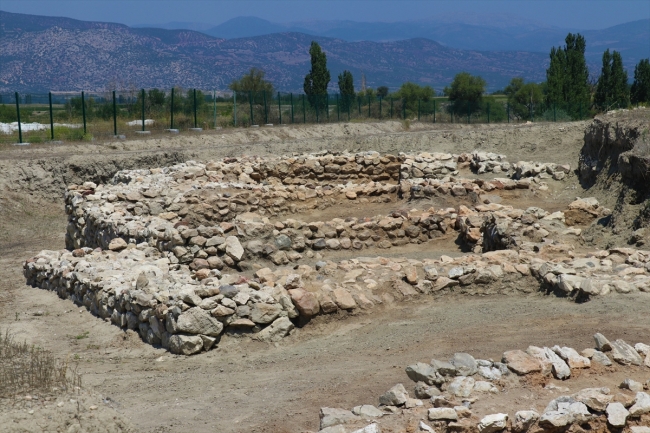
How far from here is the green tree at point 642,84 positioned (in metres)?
45.8

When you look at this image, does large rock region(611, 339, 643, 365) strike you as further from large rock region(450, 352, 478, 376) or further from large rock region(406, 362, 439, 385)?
large rock region(406, 362, 439, 385)

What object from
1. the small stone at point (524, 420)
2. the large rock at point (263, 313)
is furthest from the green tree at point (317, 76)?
the small stone at point (524, 420)

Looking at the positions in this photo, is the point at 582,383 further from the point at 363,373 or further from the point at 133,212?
the point at 133,212

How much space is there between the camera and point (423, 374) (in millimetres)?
6691

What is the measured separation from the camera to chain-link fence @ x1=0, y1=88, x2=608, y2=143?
29359 millimetres

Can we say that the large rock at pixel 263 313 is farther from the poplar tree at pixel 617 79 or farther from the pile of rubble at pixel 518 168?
the poplar tree at pixel 617 79

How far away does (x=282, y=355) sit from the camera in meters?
8.98

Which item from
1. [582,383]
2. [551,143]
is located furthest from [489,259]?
[551,143]

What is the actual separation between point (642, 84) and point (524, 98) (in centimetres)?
996

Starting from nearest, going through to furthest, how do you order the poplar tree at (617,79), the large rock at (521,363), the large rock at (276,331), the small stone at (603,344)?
the large rock at (521,363)
the small stone at (603,344)
the large rock at (276,331)
the poplar tree at (617,79)

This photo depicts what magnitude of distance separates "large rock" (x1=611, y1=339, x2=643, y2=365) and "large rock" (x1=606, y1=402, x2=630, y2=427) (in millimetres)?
1146

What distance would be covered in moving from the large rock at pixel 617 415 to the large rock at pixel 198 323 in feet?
15.9

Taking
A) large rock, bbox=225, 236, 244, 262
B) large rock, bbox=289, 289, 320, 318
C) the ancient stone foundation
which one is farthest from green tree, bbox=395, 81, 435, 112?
large rock, bbox=289, 289, 320, 318

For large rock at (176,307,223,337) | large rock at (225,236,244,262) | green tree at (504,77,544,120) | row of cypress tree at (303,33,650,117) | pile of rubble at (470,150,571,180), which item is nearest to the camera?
large rock at (176,307,223,337)
